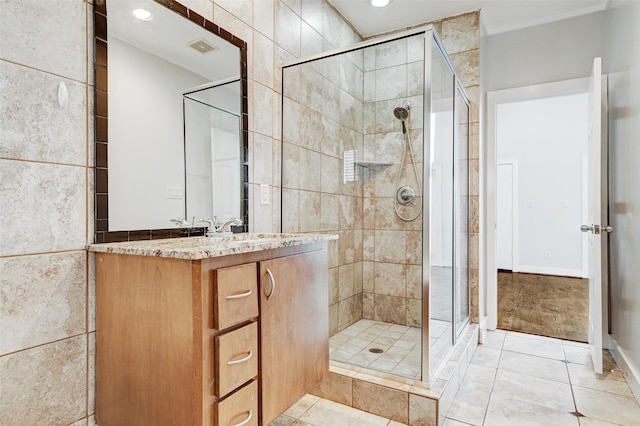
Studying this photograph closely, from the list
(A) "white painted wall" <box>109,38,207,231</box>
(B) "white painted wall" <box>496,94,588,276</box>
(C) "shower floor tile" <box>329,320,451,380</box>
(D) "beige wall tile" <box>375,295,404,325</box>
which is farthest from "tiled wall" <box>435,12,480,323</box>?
(B) "white painted wall" <box>496,94,588,276</box>

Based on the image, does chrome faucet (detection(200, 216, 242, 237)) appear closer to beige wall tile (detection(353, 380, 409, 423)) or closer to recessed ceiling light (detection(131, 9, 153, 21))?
recessed ceiling light (detection(131, 9, 153, 21))

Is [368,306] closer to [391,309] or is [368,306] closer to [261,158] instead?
[391,309]

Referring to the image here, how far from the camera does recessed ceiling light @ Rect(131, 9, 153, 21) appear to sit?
1.39 m

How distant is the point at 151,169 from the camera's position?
144cm

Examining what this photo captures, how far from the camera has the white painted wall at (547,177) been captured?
552 centimetres

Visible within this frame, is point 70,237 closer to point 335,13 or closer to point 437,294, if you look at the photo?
point 437,294

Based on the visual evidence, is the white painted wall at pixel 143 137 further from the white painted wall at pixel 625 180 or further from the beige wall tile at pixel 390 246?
the white painted wall at pixel 625 180

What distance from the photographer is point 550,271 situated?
226 inches

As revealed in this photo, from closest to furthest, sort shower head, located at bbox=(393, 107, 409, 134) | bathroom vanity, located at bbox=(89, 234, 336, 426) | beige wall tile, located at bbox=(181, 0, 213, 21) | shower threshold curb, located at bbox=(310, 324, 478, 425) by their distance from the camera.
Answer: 1. bathroom vanity, located at bbox=(89, 234, 336, 426)
2. beige wall tile, located at bbox=(181, 0, 213, 21)
3. shower threshold curb, located at bbox=(310, 324, 478, 425)
4. shower head, located at bbox=(393, 107, 409, 134)

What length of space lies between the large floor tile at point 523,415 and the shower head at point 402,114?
1770 millimetres

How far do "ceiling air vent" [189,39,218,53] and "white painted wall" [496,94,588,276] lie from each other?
497 cm

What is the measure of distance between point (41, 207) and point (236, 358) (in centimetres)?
78

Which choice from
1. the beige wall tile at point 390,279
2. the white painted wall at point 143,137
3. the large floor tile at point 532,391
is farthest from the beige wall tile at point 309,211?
the large floor tile at point 532,391

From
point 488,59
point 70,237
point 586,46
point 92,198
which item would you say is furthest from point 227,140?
point 586,46
